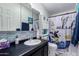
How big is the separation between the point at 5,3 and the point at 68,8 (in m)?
0.96

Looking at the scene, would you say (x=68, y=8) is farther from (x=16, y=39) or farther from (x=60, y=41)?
(x=16, y=39)

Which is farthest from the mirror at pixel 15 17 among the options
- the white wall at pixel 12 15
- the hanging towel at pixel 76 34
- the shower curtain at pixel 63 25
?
the hanging towel at pixel 76 34

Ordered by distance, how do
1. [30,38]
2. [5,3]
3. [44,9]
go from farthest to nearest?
[30,38] < [44,9] < [5,3]

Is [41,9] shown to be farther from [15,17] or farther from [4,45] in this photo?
[4,45]

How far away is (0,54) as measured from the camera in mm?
1120

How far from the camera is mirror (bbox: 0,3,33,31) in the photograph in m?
1.29

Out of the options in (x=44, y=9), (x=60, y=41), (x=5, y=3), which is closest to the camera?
(x=5, y=3)

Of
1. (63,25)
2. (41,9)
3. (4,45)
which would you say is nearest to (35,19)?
(41,9)

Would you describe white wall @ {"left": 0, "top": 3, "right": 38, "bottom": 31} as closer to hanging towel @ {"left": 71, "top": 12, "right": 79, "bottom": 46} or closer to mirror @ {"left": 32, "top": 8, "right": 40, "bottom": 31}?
mirror @ {"left": 32, "top": 8, "right": 40, "bottom": 31}

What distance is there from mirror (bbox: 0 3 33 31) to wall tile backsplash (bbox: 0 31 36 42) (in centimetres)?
6

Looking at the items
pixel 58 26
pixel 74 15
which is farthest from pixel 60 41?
pixel 74 15

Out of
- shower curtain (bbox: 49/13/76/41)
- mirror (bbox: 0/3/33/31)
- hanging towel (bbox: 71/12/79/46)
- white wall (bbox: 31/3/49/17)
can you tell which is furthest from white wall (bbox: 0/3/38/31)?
hanging towel (bbox: 71/12/79/46)

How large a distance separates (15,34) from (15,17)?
0.29 meters

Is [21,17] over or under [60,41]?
over
